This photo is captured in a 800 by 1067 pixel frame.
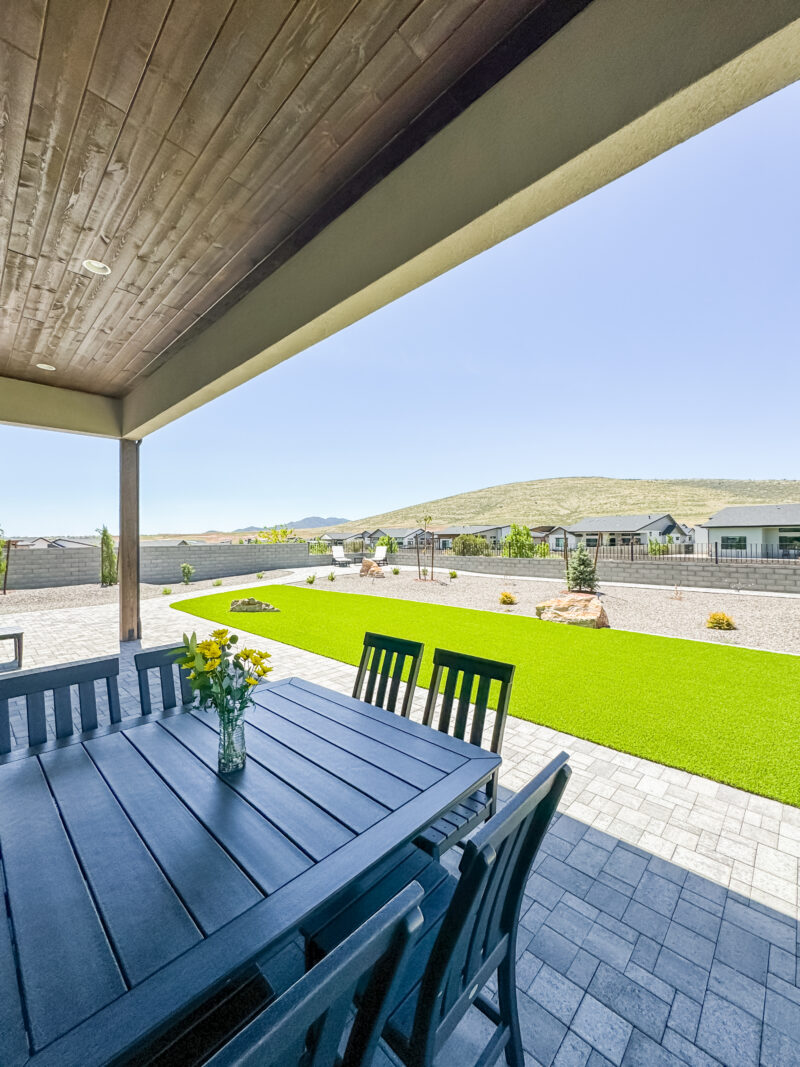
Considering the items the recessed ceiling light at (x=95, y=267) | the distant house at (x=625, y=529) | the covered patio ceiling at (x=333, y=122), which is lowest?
the distant house at (x=625, y=529)

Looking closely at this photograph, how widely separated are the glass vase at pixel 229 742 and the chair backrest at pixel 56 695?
671 millimetres

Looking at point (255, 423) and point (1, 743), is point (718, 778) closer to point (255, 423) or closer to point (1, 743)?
point (1, 743)

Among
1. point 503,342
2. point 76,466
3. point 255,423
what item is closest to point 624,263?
point 503,342

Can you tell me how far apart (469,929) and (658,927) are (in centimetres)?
116

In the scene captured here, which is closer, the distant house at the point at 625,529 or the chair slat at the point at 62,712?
the chair slat at the point at 62,712

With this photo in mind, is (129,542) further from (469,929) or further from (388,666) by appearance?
(469,929)

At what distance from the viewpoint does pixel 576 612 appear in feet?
22.9

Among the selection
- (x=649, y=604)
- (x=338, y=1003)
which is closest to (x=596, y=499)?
(x=649, y=604)

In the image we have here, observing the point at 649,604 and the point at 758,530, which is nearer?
the point at 649,604

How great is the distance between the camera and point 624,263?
9.33 metres

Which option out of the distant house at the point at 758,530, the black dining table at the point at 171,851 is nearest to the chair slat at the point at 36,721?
the black dining table at the point at 171,851

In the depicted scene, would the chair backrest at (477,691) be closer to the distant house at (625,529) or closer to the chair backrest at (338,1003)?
the chair backrest at (338,1003)

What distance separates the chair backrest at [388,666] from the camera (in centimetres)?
208

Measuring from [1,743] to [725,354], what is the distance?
4379 cm
